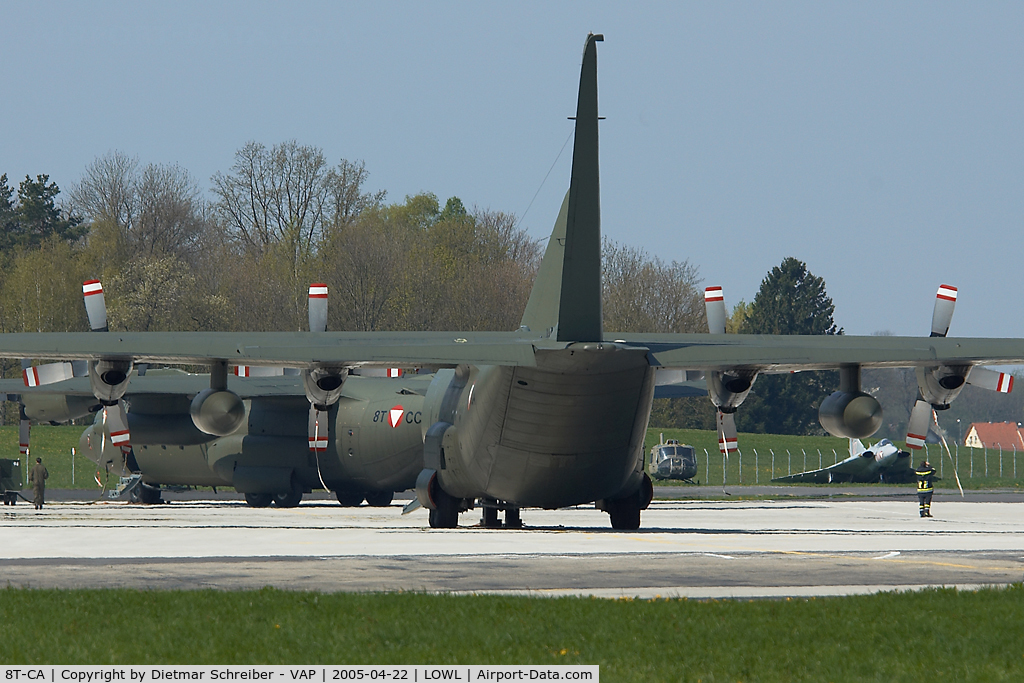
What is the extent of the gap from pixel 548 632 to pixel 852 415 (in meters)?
12.9

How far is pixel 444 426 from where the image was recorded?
91.7 feet

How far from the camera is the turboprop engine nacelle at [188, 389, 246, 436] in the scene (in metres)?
23.4

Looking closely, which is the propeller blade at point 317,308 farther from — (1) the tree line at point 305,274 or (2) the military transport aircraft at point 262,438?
(1) the tree line at point 305,274

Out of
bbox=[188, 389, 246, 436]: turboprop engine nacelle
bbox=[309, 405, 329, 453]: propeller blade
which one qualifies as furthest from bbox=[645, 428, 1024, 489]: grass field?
bbox=[188, 389, 246, 436]: turboprop engine nacelle

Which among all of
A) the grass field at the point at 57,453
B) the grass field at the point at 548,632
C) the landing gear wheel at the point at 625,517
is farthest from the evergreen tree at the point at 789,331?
the grass field at the point at 548,632

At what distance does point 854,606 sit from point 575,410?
9514 mm

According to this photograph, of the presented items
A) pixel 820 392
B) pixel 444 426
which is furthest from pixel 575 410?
pixel 820 392

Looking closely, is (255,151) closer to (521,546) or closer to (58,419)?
(58,419)

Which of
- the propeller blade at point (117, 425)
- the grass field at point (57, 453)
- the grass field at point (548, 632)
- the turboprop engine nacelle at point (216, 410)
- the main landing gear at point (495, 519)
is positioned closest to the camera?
the grass field at point (548, 632)

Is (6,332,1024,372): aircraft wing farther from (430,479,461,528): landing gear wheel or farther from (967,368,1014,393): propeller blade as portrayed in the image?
(430,479,461,528): landing gear wheel

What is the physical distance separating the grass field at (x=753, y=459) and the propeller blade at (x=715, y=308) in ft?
133

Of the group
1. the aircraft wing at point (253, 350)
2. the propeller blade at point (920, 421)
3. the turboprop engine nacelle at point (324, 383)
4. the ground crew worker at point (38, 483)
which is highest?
the aircraft wing at point (253, 350)

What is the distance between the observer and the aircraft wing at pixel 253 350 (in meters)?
21.6
